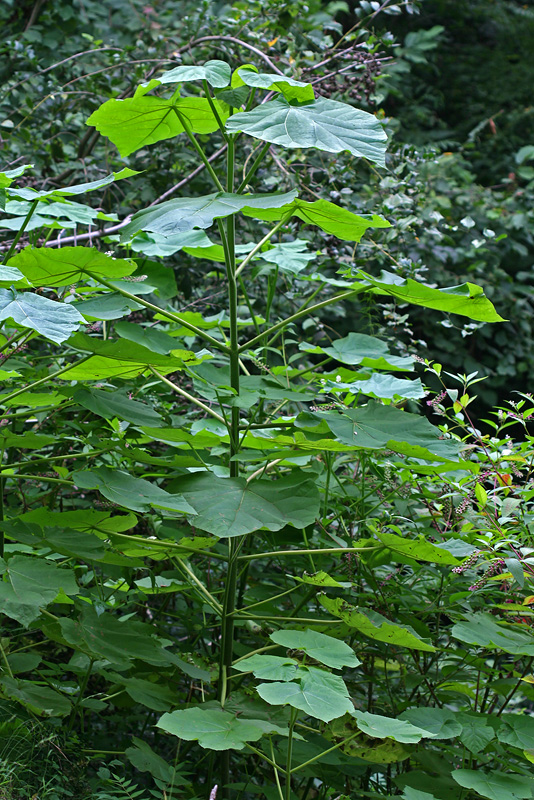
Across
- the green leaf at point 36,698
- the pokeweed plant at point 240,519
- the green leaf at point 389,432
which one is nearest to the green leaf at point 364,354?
the pokeweed plant at point 240,519

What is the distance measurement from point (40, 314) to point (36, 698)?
2.28 ft

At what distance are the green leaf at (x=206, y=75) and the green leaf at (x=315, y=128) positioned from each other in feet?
0.29

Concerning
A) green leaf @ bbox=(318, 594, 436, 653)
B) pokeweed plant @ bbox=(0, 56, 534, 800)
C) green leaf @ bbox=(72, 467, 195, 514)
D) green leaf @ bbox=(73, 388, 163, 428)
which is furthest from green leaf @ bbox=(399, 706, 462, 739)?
green leaf @ bbox=(73, 388, 163, 428)

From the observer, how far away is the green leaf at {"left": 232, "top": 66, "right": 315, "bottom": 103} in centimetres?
114

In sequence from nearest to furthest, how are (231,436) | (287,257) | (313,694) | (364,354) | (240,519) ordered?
(313,694), (240,519), (231,436), (364,354), (287,257)

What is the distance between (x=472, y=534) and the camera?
1.50 metres

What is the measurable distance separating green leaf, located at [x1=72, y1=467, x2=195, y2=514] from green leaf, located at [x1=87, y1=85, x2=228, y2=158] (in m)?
0.63

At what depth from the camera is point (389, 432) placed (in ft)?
4.05

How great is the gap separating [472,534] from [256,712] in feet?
1.89

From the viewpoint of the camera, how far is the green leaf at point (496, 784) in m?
1.16

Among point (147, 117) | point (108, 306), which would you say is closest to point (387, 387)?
point (108, 306)

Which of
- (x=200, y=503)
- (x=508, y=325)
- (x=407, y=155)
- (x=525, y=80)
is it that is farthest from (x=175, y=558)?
(x=525, y=80)

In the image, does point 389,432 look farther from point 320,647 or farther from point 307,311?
point 320,647

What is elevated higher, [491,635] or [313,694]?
[313,694]
